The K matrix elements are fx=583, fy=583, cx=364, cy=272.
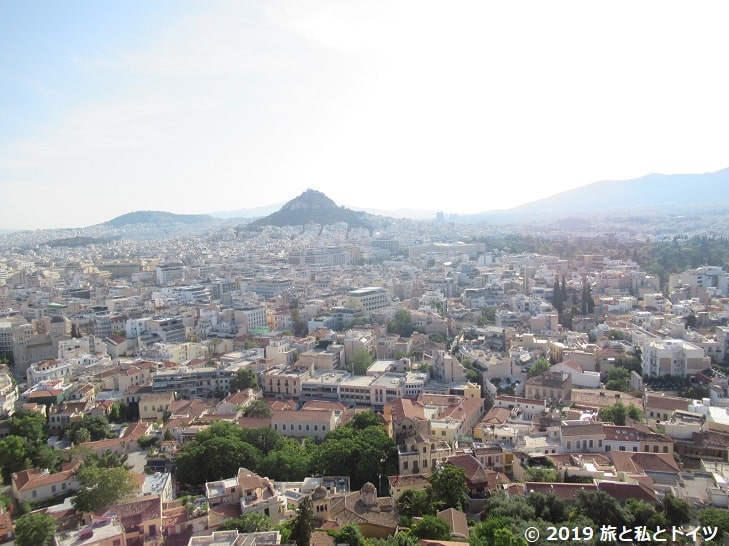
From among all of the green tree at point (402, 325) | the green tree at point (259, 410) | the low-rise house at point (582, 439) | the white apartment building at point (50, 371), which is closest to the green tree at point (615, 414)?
the low-rise house at point (582, 439)

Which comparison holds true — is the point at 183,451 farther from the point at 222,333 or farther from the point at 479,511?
the point at 222,333

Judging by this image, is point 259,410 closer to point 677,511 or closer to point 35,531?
point 35,531

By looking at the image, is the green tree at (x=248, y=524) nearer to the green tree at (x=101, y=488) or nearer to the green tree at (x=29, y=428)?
the green tree at (x=101, y=488)

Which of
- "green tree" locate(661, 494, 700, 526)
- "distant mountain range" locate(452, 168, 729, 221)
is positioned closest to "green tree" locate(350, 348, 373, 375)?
"green tree" locate(661, 494, 700, 526)

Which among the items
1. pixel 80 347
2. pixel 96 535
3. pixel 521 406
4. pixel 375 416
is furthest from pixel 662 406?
pixel 80 347

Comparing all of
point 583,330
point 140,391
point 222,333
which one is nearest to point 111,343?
Answer: point 222,333

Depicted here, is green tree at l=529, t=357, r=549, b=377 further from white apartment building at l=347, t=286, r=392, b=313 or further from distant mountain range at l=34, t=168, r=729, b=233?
distant mountain range at l=34, t=168, r=729, b=233
